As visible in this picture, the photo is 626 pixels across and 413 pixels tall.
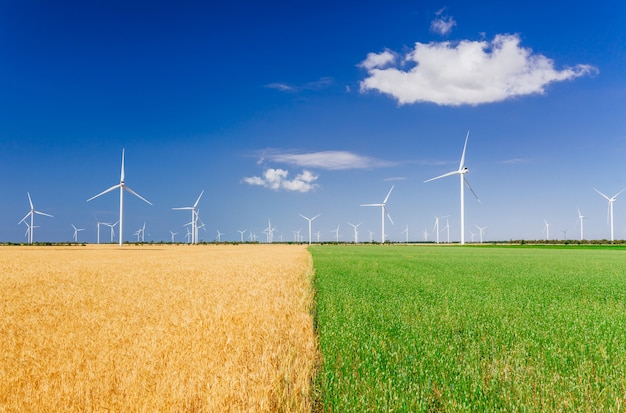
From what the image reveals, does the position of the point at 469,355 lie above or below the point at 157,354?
above

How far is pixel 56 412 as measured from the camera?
550cm

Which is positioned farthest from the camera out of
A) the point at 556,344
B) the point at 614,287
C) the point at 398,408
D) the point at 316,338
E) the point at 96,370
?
the point at 614,287

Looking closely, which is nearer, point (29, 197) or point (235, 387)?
point (235, 387)

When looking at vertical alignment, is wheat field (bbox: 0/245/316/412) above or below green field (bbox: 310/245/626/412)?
below

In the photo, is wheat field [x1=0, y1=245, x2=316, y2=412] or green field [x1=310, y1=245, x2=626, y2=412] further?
wheat field [x1=0, y1=245, x2=316, y2=412]

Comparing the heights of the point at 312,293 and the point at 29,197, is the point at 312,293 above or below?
below

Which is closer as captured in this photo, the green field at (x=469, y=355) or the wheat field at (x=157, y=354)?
the green field at (x=469, y=355)

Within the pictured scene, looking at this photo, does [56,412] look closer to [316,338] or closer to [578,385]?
[316,338]

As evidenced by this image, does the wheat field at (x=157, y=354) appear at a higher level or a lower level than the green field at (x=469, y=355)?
lower

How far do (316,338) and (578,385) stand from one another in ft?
14.1

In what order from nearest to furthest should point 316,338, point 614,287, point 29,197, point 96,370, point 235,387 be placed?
point 235,387 < point 96,370 < point 316,338 < point 614,287 < point 29,197

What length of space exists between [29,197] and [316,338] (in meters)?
142

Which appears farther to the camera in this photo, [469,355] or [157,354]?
[157,354]

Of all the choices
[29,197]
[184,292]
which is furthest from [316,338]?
Answer: [29,197]
